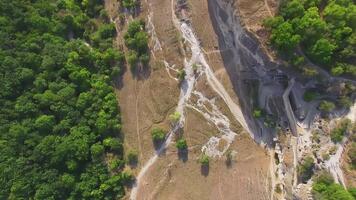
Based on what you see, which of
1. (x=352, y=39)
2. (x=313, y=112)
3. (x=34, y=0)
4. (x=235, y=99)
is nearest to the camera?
(x=352, y=39)

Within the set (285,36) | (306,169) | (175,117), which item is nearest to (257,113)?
(306,169)

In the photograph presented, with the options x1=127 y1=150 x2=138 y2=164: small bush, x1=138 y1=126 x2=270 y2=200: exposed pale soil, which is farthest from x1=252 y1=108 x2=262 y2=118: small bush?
x1=127 y1=150 x2=138 y2=164: small bush

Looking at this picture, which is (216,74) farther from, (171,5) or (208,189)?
(208,189)

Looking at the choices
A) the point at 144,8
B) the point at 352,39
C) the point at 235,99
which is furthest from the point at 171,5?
the point at 352,39

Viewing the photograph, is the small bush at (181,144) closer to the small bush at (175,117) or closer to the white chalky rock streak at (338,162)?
the small bush at (175,117)

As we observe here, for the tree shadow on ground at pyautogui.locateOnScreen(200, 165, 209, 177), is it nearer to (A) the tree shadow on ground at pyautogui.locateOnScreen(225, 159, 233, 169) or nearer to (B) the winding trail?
(B) the winding trail

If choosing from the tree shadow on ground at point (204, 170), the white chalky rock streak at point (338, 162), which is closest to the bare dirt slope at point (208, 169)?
the tree shadow on ground at point (204, 170)

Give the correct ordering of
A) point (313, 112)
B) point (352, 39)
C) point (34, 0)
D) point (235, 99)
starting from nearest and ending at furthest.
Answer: point (352, 39) < point (313, 112) < point (235, 99) < point (34, 0)

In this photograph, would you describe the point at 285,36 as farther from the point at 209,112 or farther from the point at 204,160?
the point at 204,160
